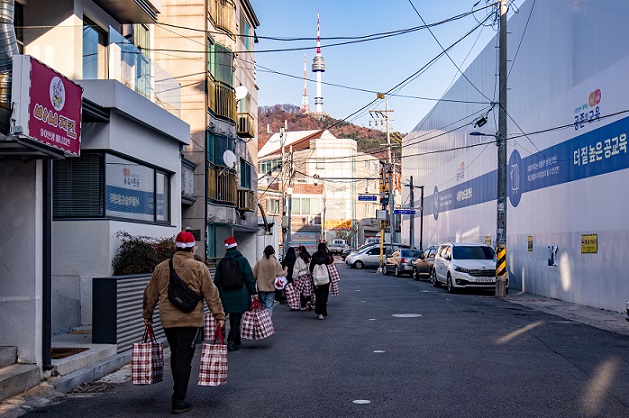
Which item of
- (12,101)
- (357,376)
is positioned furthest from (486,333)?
(12,101)

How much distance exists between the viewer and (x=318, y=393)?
8.20 meters

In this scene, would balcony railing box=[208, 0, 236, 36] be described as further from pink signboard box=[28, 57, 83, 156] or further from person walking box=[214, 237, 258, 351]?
pink signboard box=[28, 57, 83, 156]

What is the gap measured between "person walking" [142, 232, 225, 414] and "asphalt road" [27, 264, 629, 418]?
0.34 metres

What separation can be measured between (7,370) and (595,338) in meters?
9.89

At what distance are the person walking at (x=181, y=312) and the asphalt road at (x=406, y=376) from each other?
1.13ft

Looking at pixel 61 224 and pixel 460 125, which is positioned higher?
pixel 460 125

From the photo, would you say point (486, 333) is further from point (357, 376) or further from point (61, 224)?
point (61, 224)

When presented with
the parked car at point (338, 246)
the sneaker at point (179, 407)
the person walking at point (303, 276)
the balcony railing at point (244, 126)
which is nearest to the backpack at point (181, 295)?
the sneaker at point (179, 407)

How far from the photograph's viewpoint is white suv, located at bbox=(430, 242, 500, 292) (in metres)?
25.3

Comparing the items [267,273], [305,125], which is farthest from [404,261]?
[305,125]

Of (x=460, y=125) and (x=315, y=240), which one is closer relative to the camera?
(x=460, y=125)

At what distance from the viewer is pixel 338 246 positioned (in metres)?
82.6

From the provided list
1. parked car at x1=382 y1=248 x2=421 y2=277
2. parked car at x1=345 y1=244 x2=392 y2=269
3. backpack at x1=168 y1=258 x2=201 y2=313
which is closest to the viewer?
backpack at x1=168 y1=258 x2=201 y2=313

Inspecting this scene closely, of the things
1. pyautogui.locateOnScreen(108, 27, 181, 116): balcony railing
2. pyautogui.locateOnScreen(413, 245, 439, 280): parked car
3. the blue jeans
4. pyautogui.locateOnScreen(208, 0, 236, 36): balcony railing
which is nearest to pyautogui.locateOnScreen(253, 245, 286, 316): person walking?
the blue jeans
